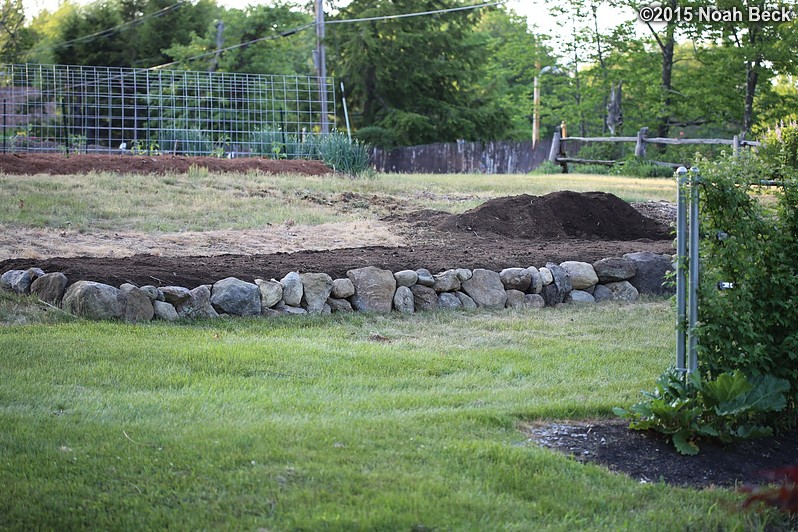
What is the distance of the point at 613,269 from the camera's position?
8953 millimetres

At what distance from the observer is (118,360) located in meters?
5.61

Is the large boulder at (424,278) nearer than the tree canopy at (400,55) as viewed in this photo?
Yes

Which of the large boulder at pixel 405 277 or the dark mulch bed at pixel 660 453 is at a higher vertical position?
the large boulder at pixel 405 277

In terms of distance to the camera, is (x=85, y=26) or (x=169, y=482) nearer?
(x=169, y=482)

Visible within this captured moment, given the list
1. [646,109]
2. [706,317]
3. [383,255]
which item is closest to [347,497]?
[706,317]

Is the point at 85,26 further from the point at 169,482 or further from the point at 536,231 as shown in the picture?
the point at 169,482

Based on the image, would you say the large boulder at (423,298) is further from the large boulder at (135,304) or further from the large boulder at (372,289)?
the large boulder at (135,304)

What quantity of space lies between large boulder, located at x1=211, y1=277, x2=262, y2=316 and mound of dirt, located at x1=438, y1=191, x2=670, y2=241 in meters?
4.44

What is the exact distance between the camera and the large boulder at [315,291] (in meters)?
7.65

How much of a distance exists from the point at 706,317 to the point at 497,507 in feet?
5.48

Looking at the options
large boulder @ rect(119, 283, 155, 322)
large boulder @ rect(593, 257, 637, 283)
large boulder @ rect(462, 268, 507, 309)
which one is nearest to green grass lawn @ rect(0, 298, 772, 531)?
large boulder @ rect(119, 283, 155, 322)

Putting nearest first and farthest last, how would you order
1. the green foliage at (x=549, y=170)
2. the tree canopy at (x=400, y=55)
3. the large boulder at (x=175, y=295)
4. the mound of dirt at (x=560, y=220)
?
the large boulder at (x=175, y=295) → the mound of dirt at (x=560, y=220) → the green foliage at (x=549, y=170) → the tree canopy at (x=400, y=55)

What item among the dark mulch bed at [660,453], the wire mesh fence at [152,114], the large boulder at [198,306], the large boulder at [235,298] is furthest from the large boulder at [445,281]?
the wire mesh fence at [152,114]

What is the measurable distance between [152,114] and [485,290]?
2453 cm
